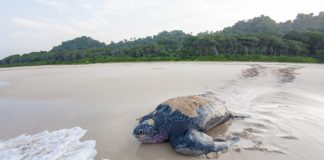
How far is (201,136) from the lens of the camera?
351cm

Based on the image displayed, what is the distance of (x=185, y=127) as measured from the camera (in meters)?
3.63

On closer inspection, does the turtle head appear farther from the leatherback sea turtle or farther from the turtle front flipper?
the turtle front flipper

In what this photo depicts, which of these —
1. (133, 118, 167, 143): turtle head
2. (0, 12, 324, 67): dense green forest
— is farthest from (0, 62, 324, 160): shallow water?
(0, 12, 324, 67): dense green forest

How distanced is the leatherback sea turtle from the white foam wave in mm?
779

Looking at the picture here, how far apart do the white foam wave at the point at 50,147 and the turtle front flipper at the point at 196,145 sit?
1.16 meters

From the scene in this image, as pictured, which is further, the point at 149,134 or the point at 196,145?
the point at 149,134

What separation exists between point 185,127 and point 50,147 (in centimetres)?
202

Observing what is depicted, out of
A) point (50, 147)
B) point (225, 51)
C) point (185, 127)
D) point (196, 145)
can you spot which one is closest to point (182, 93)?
point (185, 127)

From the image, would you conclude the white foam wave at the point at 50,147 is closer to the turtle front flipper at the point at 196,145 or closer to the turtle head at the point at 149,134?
the turtle head at the point at 149,134

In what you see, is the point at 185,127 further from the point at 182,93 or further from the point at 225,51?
the point at 225,51

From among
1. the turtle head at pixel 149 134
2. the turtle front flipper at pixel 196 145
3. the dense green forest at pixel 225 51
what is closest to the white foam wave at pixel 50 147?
the turtle head at pixel 149 134

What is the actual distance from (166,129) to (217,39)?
31.6 meters

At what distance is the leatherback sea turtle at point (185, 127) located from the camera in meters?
3.30

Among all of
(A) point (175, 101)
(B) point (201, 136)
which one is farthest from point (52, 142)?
(B) point (201, 136)
